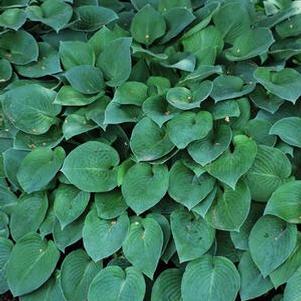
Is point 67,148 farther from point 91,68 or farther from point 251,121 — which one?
point 251,121

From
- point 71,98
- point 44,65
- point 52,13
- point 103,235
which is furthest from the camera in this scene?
point 52,13

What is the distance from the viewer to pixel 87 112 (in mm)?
3090

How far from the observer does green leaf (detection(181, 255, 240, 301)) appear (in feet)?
8.83

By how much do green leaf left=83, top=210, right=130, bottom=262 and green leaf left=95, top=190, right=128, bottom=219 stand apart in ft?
0.08

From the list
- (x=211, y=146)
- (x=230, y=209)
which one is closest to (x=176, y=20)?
(x=211, y=146)

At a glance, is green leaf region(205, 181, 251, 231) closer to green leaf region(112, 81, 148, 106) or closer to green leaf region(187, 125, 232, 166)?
green leaf region(187, 125, 232, 166)

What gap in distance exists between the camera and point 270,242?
8.87 ft

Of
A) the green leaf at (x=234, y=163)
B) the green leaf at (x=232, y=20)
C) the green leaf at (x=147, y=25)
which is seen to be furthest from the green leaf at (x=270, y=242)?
the green leaf at (x=147, y=25)

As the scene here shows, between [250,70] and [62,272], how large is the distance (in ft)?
4.26

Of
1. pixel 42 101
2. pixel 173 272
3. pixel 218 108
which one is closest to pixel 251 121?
pixel 218 108

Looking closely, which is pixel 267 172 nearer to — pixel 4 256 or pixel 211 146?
pixel 211 146

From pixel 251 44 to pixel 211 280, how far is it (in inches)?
45.6

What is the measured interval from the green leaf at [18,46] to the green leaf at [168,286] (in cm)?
131

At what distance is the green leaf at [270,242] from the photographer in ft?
8.73
